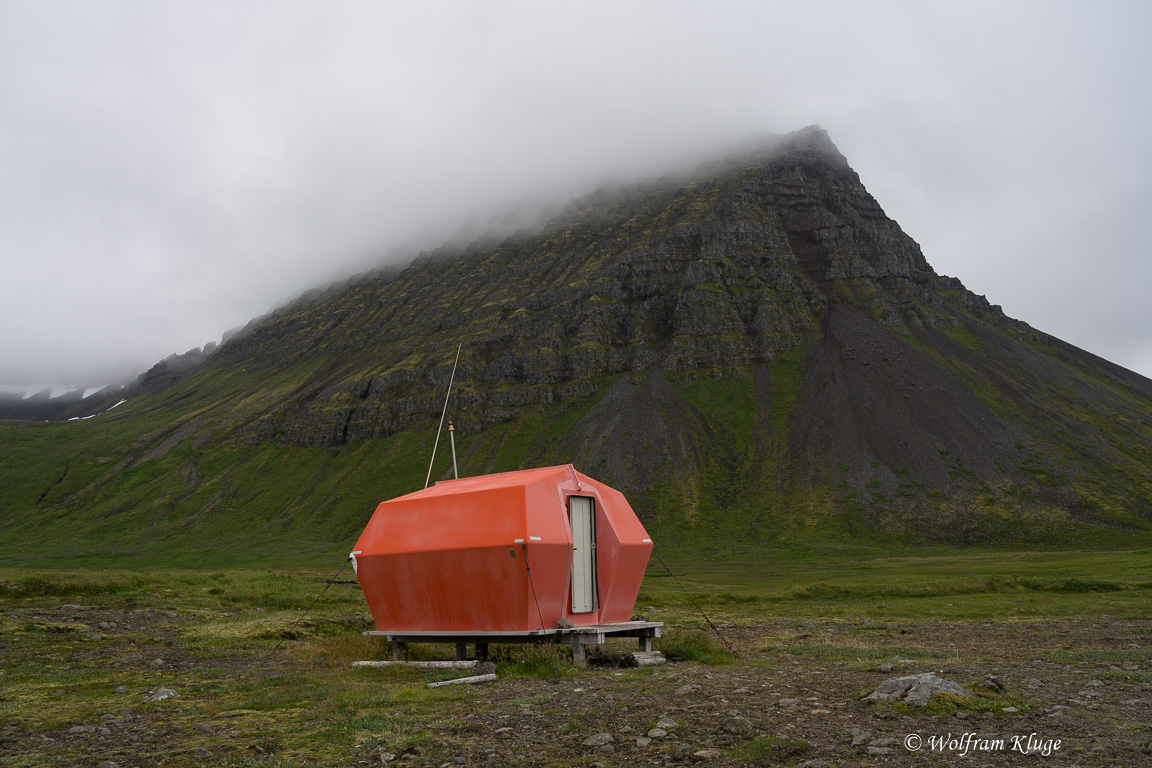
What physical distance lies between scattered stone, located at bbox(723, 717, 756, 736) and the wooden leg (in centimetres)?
817

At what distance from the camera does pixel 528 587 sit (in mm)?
17594

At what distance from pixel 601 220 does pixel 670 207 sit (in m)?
20.7

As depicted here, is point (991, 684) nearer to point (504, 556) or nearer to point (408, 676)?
point (504, 556)

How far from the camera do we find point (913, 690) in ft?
34.3

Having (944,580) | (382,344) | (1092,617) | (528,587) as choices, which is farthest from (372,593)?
(382,344)

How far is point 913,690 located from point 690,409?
394 ft

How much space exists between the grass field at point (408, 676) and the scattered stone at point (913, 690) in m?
0.51

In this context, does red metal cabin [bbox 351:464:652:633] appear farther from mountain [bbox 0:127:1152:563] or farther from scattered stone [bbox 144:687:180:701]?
mountain [bbox 0:127:1152:563]

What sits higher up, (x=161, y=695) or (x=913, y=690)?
(x=913, y=690)

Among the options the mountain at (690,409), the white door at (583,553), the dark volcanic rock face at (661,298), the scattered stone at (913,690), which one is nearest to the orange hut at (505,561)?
the white door at (583,553)

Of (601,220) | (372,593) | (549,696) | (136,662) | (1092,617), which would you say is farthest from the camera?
(601,220)

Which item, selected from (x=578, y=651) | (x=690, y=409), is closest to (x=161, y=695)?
(x=578, y=651)

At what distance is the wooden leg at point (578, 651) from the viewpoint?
698 inches

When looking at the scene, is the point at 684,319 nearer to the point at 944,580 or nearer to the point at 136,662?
the point at 944,580
